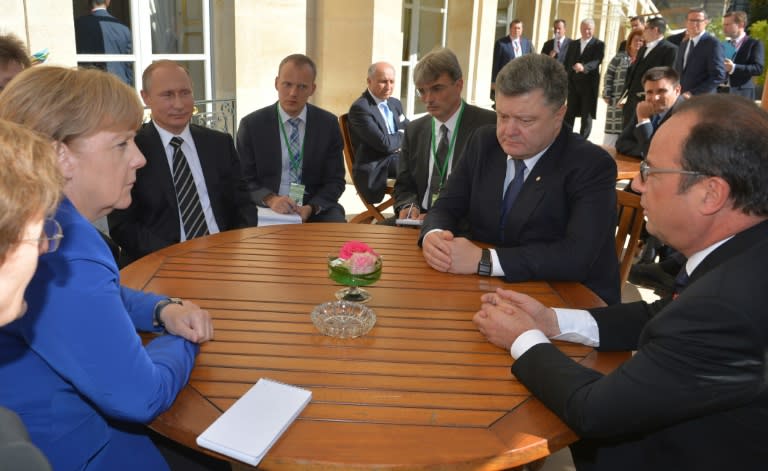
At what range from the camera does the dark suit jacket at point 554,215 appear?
84.0 inches

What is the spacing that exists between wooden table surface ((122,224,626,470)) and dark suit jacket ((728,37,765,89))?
7989 mm

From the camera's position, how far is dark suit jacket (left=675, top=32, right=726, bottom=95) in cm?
740

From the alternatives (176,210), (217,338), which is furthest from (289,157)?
(217,338)

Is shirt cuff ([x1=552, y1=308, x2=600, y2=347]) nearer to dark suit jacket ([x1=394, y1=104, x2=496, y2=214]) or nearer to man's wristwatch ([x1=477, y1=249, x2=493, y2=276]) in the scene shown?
man's wristwatch ([x1=477, y1=249, x2=493, y2=276])

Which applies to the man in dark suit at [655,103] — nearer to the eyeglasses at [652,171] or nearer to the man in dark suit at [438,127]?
the man in dark suit at [438,127]

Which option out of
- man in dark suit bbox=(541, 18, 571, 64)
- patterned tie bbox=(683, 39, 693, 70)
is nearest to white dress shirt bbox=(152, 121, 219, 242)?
patterned tie bbox=(683, 39, 693, 70)

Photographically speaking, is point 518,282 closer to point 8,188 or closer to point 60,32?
point 8,188

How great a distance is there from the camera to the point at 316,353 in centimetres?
151

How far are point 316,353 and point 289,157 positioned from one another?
2.68m

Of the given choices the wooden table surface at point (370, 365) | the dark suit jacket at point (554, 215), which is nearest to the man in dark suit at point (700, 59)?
the dark suit jacket at point (554, 215)

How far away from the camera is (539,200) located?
2354 mm

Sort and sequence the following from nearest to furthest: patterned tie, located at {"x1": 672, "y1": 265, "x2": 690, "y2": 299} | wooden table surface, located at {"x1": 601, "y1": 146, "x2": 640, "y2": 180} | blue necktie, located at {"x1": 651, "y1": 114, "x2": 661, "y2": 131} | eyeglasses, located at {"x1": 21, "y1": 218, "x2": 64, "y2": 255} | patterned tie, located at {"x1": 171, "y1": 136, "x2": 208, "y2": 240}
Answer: eyeglasses, located at {"x1": 21, "y1": 218, "x2": 64, "y2": 255} < patterned tie, located at {"x1": 672, "y1": 265, "x2": 690, "y2": 299} < patterned tie, located at {"x1": 171, "y1": 136, "x2": 208, "y2": 240} < wooden table surface, located at {"x1": 601, "y1": 146, "x2": 640, "y2": 180} < blue necktie, located at {"x1": 651, "y1": 114, "x2": 661, "y2": 131}

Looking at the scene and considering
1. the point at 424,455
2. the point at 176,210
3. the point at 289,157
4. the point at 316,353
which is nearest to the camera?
the point at 424,455

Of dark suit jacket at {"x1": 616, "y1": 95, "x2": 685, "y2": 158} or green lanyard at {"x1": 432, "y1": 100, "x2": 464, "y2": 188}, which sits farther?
dark suit jacket at {"x1": 616, "y1": 95, "x2": 685, "y2": 158}
